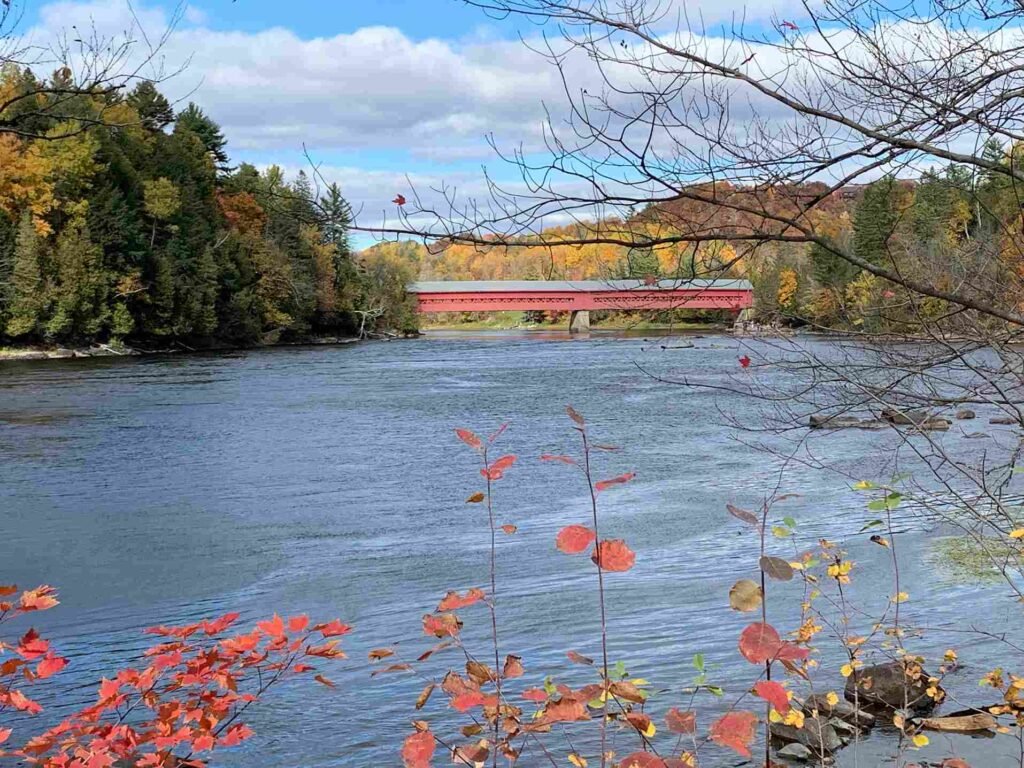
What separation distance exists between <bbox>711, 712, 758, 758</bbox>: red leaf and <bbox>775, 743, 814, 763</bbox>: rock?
3118 mm

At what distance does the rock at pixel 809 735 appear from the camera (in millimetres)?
4918

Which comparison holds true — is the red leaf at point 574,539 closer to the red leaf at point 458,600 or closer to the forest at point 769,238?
the red leaf at point 458,600

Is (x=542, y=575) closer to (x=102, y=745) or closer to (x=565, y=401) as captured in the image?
(x=102, y=745)

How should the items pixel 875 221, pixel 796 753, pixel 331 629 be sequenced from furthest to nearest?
pixel 796 753
pixel 331 629
pixel 875 221

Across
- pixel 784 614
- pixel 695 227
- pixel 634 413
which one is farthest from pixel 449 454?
pixel 695 227

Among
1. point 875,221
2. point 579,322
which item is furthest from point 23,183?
point 875,221

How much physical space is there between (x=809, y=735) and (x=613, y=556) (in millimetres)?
3551

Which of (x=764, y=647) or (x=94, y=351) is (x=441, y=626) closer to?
(x=764, y=647)

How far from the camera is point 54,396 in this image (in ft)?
78.7

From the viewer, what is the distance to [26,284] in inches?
1570

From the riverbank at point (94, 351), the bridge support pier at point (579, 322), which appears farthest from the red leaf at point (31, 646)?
the bridge support pier at point (579, 322)

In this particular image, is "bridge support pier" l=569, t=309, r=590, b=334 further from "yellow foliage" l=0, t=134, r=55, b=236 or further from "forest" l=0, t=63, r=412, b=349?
"yellow foliage" l=0, t=134, r=55, b=236

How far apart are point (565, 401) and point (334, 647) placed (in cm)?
→ 1926

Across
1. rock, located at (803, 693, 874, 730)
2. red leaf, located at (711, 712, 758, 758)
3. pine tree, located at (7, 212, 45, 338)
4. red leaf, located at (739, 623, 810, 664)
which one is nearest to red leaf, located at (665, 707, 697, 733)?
red leaf, located at (711, 712, 758, 758)
